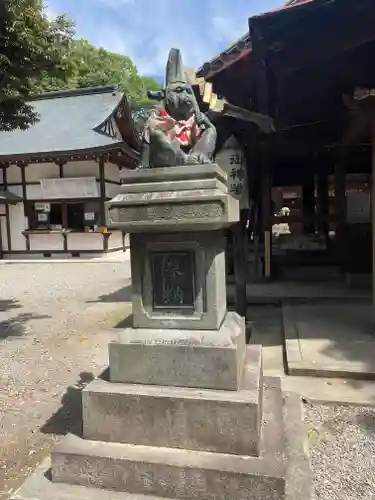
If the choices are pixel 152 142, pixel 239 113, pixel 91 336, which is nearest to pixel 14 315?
pixel 91 336

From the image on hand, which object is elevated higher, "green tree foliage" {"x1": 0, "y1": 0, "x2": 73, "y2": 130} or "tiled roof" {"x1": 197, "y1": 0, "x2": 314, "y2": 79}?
"green tree foliage" {"x1": 0, "y1": 0, "x2": 73, "y2": 130}

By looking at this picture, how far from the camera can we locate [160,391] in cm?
252

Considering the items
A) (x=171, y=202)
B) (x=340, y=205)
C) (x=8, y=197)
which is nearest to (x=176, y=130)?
(x=171, y=202)

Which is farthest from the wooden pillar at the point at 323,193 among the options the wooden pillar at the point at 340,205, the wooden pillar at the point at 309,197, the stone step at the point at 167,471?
the stone step at the point at 167,471

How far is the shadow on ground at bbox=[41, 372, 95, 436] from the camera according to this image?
10.5 ft

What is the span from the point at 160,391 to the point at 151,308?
549 mm

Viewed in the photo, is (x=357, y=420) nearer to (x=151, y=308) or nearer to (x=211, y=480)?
(x=211, y=480)

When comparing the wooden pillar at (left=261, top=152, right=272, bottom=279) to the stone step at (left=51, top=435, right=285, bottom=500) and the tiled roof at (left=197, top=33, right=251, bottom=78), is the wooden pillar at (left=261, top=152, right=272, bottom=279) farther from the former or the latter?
the stone step at (left=51, top=435, right=285, bottom=500)

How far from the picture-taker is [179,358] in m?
2.57

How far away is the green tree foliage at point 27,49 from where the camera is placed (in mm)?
5230

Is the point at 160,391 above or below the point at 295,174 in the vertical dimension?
below

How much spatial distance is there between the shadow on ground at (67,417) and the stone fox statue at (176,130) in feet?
6.58

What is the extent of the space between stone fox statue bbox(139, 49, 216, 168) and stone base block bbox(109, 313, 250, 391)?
3.81 feet

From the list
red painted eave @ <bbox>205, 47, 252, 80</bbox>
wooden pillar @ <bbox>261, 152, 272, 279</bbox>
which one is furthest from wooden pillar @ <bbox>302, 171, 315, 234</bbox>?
red painted eave @ <bbox>205, 47, 252, 80</bbox>
